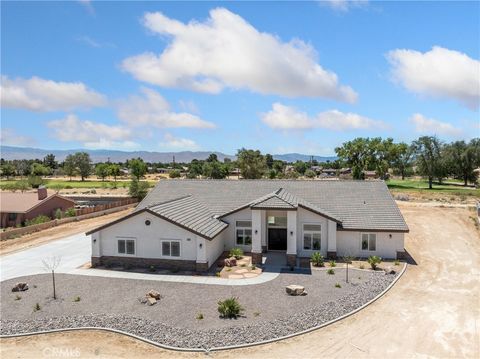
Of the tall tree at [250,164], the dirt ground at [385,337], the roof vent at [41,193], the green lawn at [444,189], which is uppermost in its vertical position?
the tall tree at [250,164]

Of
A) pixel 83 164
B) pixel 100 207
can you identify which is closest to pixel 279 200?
pixel 100 207

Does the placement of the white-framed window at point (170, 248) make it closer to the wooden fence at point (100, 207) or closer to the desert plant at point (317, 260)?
the desert plant at point (317, 260)

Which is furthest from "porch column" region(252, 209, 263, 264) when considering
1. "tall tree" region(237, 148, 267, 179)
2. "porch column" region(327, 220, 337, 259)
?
"tall tree" region(237, 148, 267, 179)

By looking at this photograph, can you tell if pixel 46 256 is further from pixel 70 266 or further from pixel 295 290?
pixel 295 290

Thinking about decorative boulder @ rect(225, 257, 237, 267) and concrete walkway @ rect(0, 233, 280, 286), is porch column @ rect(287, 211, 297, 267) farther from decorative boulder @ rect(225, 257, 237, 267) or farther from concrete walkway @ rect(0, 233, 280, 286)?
decorative boulder @ rect(225, 257, 237, 267)

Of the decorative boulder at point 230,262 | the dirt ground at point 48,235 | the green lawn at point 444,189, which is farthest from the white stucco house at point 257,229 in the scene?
the green lawn at point 444,189

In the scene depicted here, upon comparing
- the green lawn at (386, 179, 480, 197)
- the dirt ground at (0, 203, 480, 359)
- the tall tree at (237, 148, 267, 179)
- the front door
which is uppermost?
the tall tree at (237, 148, 267, 179)
